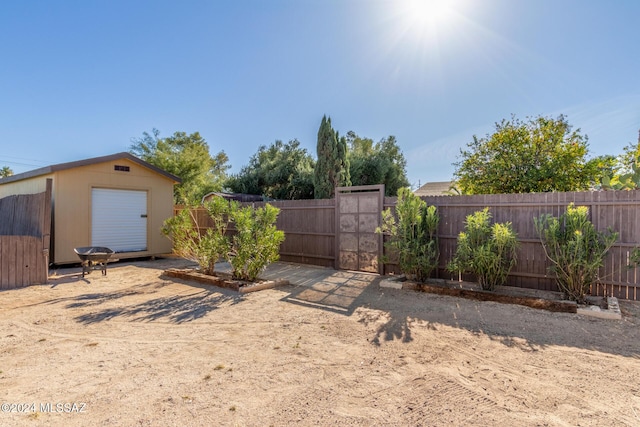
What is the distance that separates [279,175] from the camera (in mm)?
19797

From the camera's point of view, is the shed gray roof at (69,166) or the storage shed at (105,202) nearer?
the shed gray roof at (69,166)

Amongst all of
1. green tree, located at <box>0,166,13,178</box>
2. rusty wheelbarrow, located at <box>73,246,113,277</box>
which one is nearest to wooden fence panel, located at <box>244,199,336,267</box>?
rusty wheelbarrow, located at <box>73,246,113,277</box>

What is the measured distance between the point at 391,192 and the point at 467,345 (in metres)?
17.1

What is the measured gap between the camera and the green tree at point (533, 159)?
26.0ft

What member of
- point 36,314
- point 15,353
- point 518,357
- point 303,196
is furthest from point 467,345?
point 303,196

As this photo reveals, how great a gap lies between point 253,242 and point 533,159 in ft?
24.1

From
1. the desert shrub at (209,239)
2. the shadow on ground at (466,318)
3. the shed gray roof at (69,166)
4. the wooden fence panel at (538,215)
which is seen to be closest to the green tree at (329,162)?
the shed gray roof at (69,166)

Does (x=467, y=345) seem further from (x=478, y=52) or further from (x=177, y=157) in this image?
(x=177, y=157)

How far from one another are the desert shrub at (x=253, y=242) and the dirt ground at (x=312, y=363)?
3.62 feet

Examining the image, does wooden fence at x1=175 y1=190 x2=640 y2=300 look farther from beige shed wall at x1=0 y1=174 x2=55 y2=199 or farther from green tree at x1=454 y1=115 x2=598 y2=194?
beige shed wall at x1=0 y1=174 x2=55 y2=199

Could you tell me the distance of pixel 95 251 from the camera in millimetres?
7312

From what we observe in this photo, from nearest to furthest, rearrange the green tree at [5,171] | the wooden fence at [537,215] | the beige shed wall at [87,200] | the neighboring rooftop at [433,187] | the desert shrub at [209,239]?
the wooden fence at [537,215] → the desert shrub at [209,239] → the beige shed wall at [87,200] → the neighboring rooftop at [433,187] → the green tree at [5,171]

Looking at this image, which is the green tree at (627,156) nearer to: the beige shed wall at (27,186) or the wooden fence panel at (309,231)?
the wooden fence panel at (309,231)

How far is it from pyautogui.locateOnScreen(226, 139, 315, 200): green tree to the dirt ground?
14672 mm
